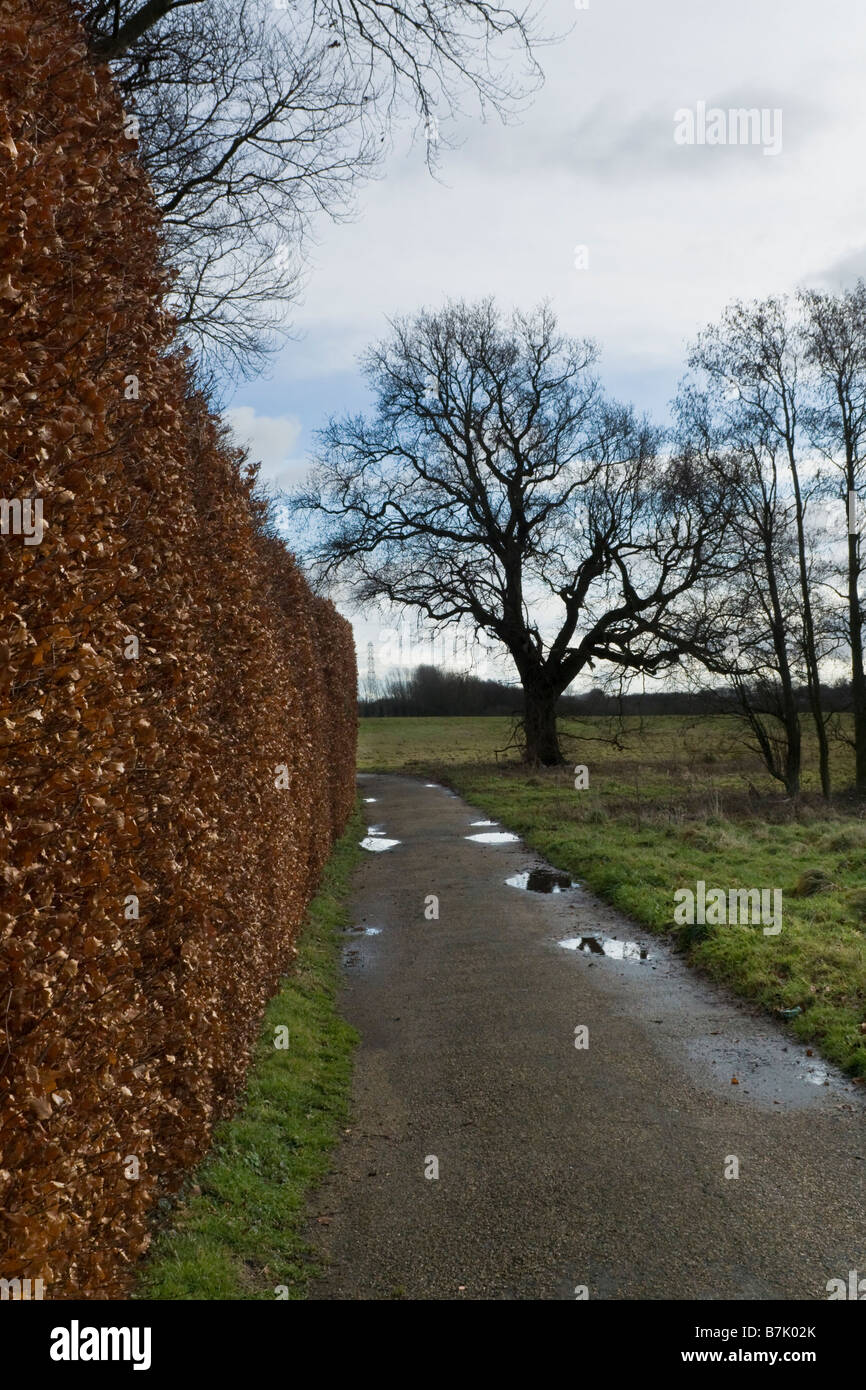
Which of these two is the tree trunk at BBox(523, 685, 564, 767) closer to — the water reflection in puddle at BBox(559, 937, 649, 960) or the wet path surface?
the water reflection in puddle at BBox(559, 937, 649, 960)

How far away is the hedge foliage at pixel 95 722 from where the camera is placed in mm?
2717

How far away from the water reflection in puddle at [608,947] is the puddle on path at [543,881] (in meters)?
2.55

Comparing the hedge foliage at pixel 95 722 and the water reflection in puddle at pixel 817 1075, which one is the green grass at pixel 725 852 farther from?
the hedge foliage at pixel 95 722

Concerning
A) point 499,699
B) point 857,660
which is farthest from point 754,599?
point 499,699

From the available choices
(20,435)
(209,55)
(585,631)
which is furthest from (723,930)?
(585,631)

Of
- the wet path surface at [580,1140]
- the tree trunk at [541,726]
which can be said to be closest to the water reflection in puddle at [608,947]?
the wet path surface at [580,1140]

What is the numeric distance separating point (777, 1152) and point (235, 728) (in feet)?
13.3

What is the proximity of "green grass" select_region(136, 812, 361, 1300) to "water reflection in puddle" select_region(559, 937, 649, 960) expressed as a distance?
2619mm

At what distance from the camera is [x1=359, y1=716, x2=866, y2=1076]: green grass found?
25.0 ft

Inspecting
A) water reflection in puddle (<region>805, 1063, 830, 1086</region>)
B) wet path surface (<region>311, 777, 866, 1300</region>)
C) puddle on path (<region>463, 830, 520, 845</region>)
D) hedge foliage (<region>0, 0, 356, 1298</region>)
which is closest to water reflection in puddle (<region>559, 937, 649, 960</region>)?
wet path surface (<region>311, 777, 866, 1300</region>)

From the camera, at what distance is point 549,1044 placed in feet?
22.6

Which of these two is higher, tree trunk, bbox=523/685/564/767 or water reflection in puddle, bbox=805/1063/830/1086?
tree trunk, bbox=523/685/564/767

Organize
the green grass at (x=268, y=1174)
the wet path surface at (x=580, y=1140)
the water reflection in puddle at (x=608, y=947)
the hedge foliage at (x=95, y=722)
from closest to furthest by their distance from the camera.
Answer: the hedge foliage at (x=95, y=722)
the green grass at (x=268, y=1174)
the wet path surface at (x=580, y=1140)
the water reflection in puddle at (x=608, y=947)

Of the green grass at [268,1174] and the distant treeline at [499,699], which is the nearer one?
the green grass at [268,1174]
